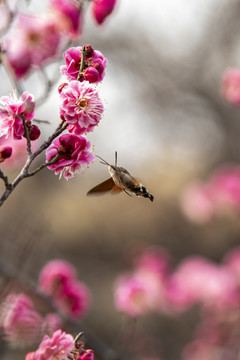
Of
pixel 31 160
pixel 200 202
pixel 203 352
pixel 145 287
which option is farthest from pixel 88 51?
pixel 200 202

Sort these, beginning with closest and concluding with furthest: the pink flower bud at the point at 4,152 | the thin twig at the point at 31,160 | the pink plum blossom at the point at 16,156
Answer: the thin twig at the point at 31,160, the pink flower bud at the point at 4,152, the pink plum blossom at the point at 16,156

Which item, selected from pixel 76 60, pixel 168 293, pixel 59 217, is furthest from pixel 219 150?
pixel 76 60

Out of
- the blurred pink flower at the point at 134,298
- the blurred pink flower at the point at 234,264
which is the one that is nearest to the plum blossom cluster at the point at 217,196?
the blurred pink flower at the point at 234,264

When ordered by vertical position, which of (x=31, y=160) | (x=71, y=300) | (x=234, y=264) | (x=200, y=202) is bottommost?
(x=31, y=160)

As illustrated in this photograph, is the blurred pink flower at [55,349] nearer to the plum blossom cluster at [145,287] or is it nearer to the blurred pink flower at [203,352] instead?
the plum blossom cluster at [145,287]

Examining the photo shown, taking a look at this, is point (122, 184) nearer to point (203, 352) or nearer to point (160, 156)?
point (203, 352)

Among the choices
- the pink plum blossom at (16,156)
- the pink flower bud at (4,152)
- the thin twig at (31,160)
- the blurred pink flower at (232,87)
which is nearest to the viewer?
the thin twig at (31,160)

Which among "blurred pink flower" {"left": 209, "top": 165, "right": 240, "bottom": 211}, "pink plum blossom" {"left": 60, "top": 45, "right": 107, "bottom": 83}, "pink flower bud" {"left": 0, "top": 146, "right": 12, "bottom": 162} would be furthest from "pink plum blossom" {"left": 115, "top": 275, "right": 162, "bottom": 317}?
"blurred pink flower" {"left": 209, "top": 165, "right": 240, "bottom": 211}
